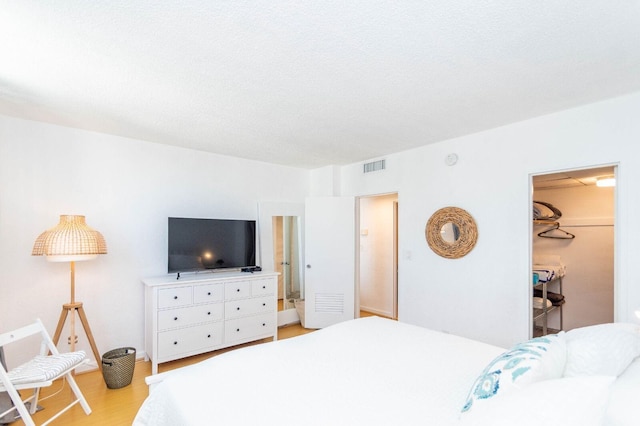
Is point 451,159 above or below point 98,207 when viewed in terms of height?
above

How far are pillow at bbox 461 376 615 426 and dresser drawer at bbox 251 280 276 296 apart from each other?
3.09 m

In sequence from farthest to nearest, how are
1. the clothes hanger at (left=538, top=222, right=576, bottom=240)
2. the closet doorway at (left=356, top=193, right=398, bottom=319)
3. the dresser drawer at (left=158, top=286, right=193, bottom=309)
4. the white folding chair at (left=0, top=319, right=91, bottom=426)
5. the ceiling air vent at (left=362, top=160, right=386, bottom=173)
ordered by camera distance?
the closet doorway at (left=356, top=193, right=398, bottom=319) → the ceiling air vent at (left=362, top=160, right=386, bottom=173) → the clothes hanger at (left=538, top=222, right=576, bottom=240) → the dresser drawer at (left=158, top=286, right=193, bottom=309) → the white folding chair at (left=0, top=319, right=91, bottom=426)

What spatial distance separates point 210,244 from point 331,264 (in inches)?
67.9

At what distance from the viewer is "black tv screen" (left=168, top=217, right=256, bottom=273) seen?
3.58m

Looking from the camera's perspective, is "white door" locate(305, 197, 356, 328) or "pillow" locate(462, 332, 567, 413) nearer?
"pillow" locate(462, 332, 567, 413)

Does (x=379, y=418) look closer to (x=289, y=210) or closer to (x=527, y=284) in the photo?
(x=527, y=284)

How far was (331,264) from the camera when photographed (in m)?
4.66

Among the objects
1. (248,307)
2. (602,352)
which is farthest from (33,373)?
(602,352)

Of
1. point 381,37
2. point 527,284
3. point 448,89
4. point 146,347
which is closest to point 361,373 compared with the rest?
point 381,37

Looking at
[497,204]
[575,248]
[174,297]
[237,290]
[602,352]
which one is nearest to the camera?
[602,352]

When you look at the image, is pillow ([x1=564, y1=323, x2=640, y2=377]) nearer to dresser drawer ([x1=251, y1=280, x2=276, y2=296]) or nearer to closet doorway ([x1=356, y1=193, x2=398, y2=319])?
dresser drawer ([x1=251, y1=280, x2=276, y2=296])

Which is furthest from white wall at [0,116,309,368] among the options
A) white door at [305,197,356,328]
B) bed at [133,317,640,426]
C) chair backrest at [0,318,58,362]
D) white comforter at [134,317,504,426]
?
white comforter at [134,317,504,426]

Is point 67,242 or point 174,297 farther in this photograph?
point 174,297

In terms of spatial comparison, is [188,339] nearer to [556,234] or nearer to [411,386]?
[411,386]
